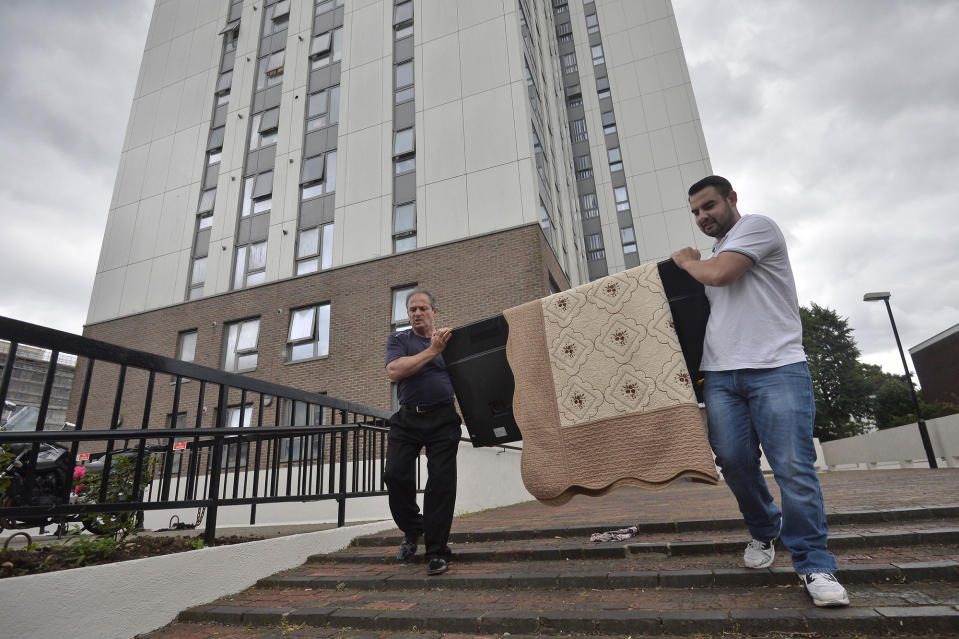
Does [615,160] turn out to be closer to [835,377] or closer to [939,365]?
[939,365]

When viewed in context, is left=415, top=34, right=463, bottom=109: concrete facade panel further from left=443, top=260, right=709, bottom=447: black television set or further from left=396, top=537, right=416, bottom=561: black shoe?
left=396, top=537, right=416, bottom=561: black shoe

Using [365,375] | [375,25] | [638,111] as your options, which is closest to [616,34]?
[638,111]

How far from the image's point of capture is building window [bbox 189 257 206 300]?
19.0m

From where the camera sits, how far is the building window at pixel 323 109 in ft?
63.5

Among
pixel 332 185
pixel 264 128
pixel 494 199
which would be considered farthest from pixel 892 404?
pixel 264 128

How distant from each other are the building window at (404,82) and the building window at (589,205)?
546 inches

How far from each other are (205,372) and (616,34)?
33945mm

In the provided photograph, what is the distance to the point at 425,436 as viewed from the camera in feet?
12.2

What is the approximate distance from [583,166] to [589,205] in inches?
104

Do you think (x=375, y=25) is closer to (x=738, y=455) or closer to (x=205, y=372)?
(x=205, y=372)

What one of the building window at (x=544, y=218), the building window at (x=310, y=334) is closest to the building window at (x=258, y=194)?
the building window at (x=310, y=334)

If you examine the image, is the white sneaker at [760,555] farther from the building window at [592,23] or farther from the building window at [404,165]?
the building window at [592,23]

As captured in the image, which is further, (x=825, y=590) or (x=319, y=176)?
(x=319, y=176)

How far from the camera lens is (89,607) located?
2863 mm
